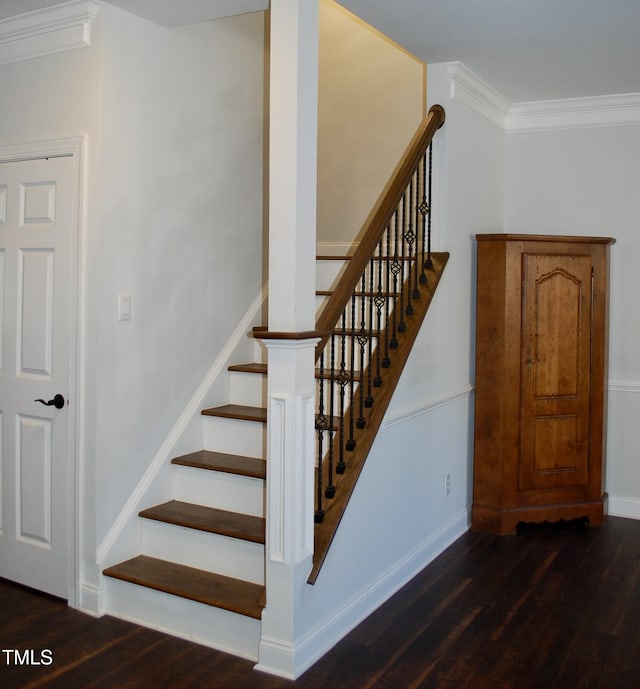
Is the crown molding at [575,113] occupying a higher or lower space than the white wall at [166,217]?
higher

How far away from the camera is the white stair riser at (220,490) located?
3350 millimetres

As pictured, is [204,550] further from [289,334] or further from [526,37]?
[526,37]

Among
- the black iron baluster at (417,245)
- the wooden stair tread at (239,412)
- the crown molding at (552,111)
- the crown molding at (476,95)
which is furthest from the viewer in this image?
the crown molding at (552,111)

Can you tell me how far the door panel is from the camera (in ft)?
14.4

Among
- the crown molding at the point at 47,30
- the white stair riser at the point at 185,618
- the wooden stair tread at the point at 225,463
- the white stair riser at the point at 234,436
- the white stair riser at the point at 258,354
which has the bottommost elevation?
the white stair riser at the point at 185,618

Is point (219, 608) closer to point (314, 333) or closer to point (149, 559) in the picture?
point (149, 559)

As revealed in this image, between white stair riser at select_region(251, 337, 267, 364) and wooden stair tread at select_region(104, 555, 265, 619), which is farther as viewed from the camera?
white stair riser at select_region(251, 337, 267, 364)

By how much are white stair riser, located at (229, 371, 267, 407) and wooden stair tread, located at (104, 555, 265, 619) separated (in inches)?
38.1

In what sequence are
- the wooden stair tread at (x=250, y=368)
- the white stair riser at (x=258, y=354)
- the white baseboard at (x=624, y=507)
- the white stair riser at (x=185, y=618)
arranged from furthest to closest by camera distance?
the white baseboard at (x=624, y=507)
the white stair riser at (x=258, y=354)
the wooden stair tread at (x=250, y=368)
the white stair riser at (x=185, y=618)

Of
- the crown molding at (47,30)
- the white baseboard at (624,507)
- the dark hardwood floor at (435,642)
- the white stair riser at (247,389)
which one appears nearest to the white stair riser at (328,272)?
the white stair riser at (247,389)

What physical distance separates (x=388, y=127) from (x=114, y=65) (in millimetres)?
2113

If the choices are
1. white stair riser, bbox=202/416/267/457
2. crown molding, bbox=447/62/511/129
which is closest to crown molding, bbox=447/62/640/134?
crown molding, bbox=447/62/511/129

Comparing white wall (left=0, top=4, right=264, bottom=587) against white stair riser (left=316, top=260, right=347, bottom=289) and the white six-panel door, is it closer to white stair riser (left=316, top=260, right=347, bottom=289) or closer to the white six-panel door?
the white six-panel door

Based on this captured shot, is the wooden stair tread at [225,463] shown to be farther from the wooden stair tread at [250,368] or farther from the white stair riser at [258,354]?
the white stair riser at [258,354]
